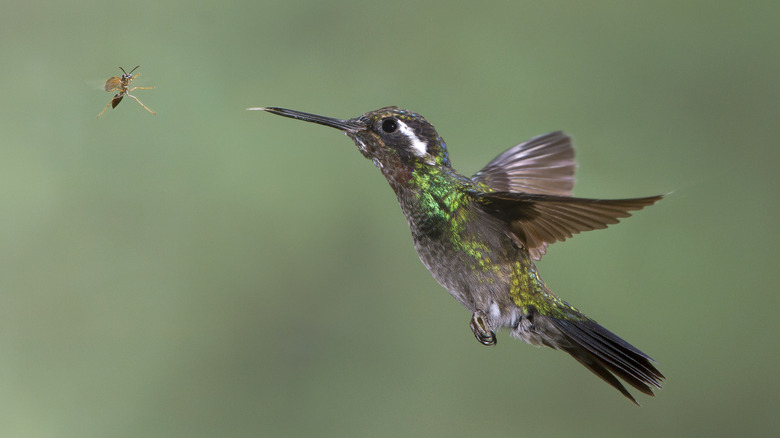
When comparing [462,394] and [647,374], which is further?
[462,394]

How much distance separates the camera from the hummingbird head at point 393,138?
83cm

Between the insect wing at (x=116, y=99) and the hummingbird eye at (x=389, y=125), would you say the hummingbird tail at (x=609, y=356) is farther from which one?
the insect wing at (x=116, y=99)

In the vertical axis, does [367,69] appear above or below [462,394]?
above

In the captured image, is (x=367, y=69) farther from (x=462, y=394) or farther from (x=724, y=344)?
(x=724, y=344)

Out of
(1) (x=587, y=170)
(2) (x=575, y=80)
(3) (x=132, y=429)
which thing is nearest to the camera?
(1) (x=587, y=170)

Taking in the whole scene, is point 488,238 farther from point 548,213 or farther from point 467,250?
point 548,213

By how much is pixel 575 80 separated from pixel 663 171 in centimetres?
36

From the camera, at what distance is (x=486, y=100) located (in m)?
2.29

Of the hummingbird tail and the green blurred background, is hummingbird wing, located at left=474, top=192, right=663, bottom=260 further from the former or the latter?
the green blurred background

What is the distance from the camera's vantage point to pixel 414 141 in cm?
86

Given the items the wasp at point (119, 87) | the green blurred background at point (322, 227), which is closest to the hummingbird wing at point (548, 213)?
the wasp at point (119, 87)

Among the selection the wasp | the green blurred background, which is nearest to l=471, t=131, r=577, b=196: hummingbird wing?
the wasp

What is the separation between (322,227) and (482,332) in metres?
1.37

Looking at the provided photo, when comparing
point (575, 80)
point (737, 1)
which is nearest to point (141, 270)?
point (575, 80)
